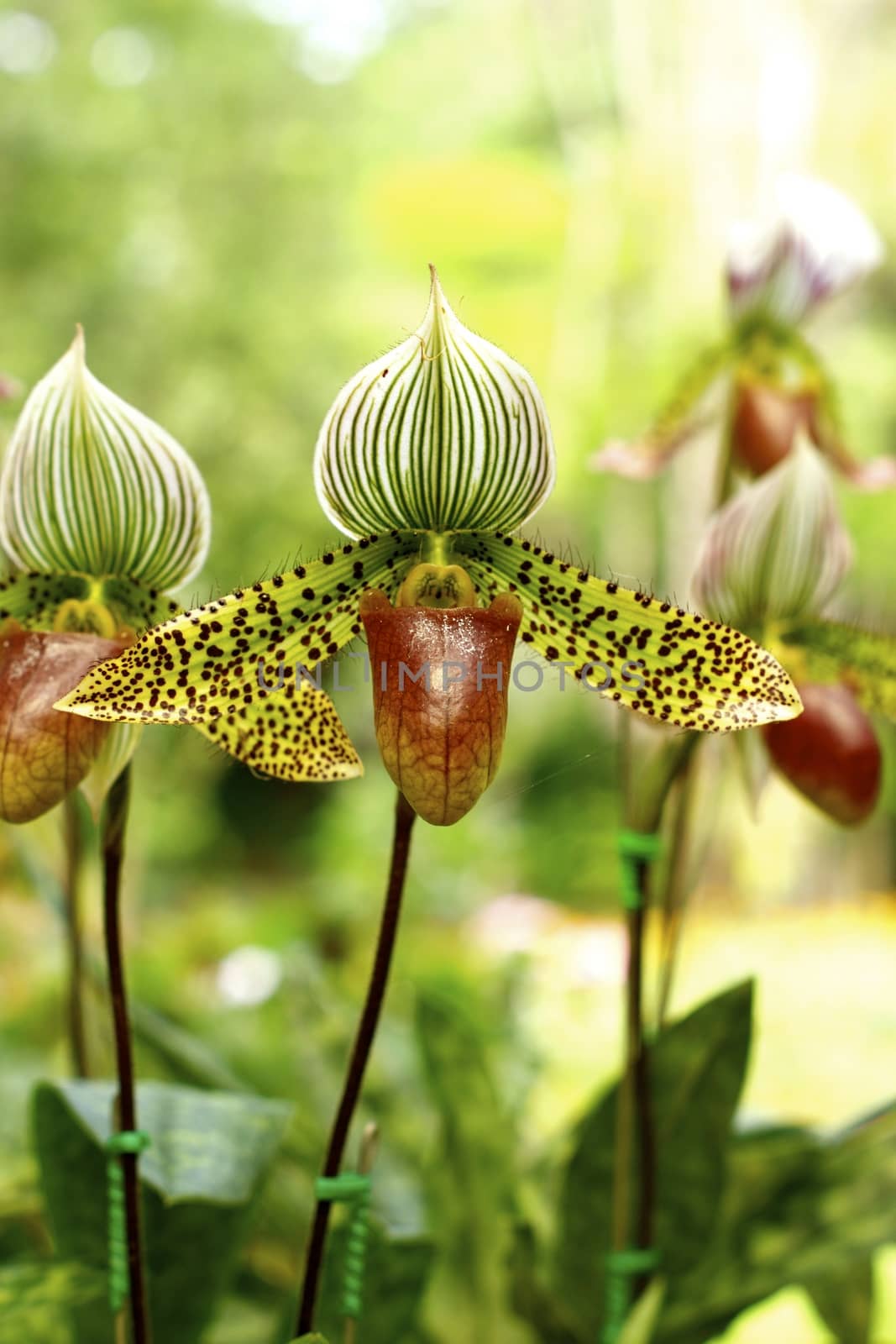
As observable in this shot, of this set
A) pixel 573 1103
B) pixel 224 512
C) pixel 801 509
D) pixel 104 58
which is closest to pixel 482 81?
pixel 104 58

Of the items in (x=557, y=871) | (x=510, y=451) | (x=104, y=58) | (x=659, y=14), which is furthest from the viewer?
(x=659, y=14)

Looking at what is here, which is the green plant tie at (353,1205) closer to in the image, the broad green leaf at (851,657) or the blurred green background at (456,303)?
the broad green leaf at (851,657)

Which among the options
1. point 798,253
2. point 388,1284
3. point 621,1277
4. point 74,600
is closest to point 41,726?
point 74,600

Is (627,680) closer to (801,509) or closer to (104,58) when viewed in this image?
(801,509)

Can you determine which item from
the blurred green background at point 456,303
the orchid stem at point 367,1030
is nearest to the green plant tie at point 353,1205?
the orchid stem at point 367,1030

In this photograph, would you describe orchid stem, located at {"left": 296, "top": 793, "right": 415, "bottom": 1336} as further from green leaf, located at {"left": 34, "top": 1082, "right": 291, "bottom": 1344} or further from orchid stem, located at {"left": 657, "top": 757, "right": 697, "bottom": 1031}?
orchid stem, located at {"left": 657, "top": 757, "right": 697, "bottom": 1031}

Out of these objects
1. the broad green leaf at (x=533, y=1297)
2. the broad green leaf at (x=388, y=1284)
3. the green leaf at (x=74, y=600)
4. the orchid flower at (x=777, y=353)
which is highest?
the orchid flower at (x=777, y=353)
